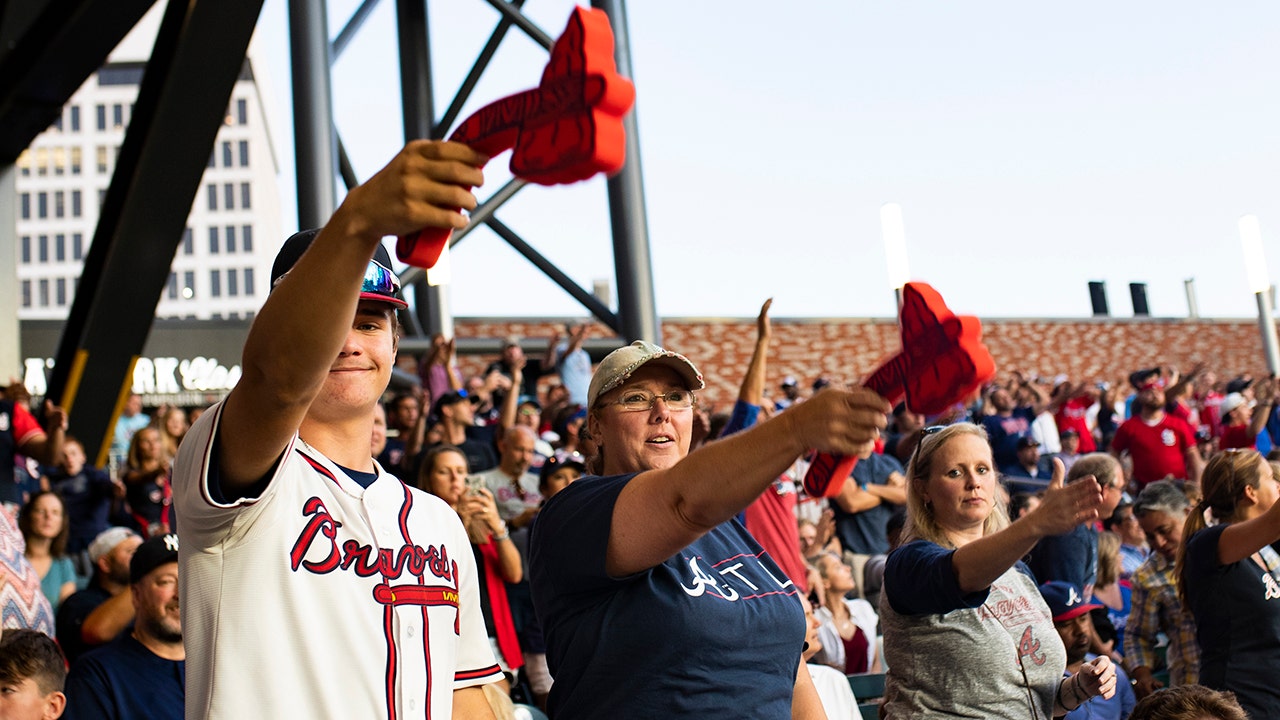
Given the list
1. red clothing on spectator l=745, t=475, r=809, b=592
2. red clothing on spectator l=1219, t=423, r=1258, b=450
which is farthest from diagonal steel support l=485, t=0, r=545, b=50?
red clothing on spectator l=1219, t=423, r=1258, b=450

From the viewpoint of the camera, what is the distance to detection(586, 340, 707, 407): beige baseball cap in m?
2.44

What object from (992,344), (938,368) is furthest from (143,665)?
(992,344)

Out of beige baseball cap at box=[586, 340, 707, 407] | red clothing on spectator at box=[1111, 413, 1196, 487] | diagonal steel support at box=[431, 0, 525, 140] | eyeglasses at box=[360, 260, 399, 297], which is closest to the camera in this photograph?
eyeglasses at box=[360, 260, 399, 297]

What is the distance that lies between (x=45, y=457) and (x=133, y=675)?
13.6 ft

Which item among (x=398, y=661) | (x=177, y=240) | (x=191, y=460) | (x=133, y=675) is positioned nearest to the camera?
(x=191, y=460)

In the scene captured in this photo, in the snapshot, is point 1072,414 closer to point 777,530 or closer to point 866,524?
point 866,524

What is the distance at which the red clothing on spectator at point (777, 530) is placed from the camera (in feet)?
18.0

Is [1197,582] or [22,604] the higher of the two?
[22,604]

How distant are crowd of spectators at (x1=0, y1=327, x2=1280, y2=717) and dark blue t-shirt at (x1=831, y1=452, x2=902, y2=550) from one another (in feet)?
0.05

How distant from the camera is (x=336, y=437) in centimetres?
195

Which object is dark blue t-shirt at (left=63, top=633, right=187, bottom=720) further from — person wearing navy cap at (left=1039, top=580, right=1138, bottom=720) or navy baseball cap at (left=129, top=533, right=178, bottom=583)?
person wearing navy cap at (left=1039, top=580, right=1138, bottom=720)

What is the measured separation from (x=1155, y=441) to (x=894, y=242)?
4174 mm

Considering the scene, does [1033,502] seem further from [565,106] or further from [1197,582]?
[565,106]

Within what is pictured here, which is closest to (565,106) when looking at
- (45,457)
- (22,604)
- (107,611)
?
(22,604)
